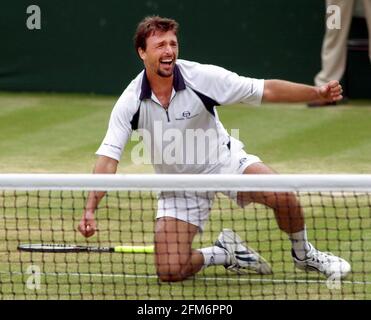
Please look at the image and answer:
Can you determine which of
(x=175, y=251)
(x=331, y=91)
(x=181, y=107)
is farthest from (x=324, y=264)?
(x=181, y=107)

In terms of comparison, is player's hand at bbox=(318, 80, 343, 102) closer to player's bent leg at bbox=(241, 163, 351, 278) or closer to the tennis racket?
player's bent leg at bbox=(241, 163, 351, 278)

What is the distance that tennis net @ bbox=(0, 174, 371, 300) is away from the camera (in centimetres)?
793

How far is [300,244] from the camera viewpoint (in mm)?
9172

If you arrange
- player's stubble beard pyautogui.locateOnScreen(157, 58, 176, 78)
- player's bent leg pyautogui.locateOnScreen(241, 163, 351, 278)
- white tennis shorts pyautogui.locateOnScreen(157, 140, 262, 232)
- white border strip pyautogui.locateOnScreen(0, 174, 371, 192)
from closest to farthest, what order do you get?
white border strip pyautogui.locateOnScreen(0, 174, 371, 192)
player's bent leg pyautogui.locateOnScreen(241, 163, 351, 278)
player's stubble beard pyautogui.locateOnScreen(157, 58, 176, 78)
white tennis shorts pyautogui.locateOnScreen(157, 140, 262, 232)

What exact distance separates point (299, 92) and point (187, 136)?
0.83 m

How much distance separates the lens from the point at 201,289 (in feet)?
29.3

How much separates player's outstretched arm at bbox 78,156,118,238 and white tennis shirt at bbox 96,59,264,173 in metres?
0.24

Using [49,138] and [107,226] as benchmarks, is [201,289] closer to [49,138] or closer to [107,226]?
[107,226]

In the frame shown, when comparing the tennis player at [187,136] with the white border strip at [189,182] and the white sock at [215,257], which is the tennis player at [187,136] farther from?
the white border strip at [189,182]

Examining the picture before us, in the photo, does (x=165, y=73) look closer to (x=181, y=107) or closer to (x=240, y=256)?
(x=181, y=107)

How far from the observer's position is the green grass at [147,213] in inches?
351

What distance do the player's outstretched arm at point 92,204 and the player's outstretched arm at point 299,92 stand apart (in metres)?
1.17

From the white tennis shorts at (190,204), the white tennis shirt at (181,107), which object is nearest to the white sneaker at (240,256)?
the white tennis shorts at (190,204)

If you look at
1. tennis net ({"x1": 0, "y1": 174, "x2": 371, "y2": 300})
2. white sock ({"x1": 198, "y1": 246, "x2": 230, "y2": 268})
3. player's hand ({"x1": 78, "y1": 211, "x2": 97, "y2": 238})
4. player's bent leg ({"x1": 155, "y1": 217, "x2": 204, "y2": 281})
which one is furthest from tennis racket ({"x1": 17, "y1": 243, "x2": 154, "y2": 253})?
player's hand ({"x1": 78, "y1": 211, "x2": 97, "y2": 238})
